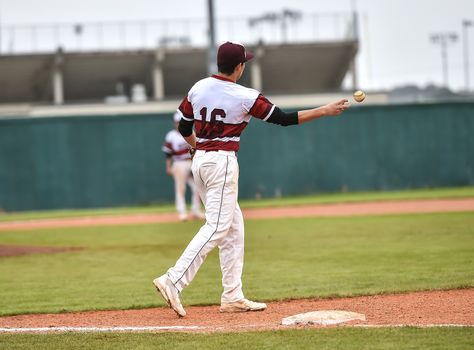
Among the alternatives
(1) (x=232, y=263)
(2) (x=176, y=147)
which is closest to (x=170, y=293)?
(1) (x=232, y=263)

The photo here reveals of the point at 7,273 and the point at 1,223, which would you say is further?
the point at 1,223

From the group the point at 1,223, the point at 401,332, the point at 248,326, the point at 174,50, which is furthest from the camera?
the point at 174,50

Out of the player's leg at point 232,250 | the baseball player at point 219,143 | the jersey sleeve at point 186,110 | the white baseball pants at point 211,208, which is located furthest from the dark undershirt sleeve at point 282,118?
the player's leg at point 232,250

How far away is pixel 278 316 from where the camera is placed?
7.79 m

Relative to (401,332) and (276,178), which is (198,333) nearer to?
(401,332)

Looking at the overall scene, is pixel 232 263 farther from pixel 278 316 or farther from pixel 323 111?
pixel 323 111

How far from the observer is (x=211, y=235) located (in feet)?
26.2

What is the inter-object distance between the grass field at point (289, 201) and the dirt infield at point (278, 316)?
15.8m

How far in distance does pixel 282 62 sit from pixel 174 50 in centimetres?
630

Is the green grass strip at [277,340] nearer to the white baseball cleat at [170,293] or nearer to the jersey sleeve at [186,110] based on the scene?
the white baseball cleat at [170,293]

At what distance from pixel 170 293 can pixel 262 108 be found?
1.64 metres

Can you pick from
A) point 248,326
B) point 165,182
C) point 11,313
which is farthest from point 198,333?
point 165,182

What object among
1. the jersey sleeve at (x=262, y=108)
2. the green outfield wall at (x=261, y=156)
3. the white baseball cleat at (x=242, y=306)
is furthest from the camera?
the green outfield wall at (x=261, y=156)

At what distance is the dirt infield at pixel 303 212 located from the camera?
2033 centimetres
